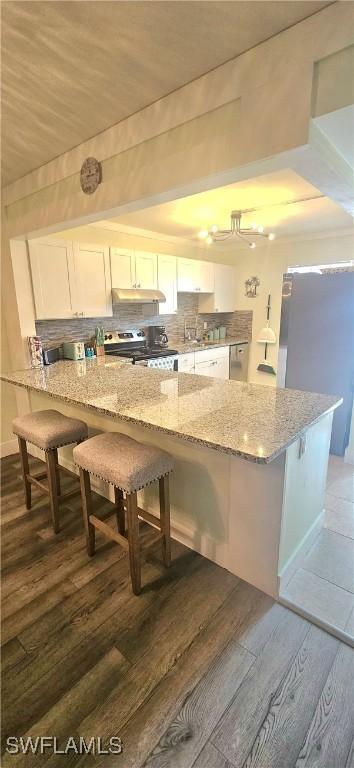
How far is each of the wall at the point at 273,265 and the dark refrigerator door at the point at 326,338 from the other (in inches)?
66.6

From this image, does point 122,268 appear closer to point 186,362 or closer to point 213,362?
point 186,362

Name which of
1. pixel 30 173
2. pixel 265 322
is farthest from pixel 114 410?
pixel 265 322

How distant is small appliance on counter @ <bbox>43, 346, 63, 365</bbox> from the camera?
121 inches

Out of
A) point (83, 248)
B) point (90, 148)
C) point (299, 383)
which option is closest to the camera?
point (90, 148)

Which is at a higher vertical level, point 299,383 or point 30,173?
point 30,173

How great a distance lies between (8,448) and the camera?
3.30 meters

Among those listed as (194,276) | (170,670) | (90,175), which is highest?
(90,175)

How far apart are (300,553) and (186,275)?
363 cm

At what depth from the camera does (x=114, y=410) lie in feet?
5.40

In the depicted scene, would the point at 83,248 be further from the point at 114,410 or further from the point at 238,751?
the point at 238,751

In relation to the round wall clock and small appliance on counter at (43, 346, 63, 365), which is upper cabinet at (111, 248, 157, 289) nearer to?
small appliance on counter at (43, 346, 63, 365)

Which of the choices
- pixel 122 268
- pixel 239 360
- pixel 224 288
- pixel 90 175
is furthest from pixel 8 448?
pixel 224 288

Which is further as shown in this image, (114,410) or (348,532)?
(348,532)

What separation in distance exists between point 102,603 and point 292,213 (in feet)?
12.2
